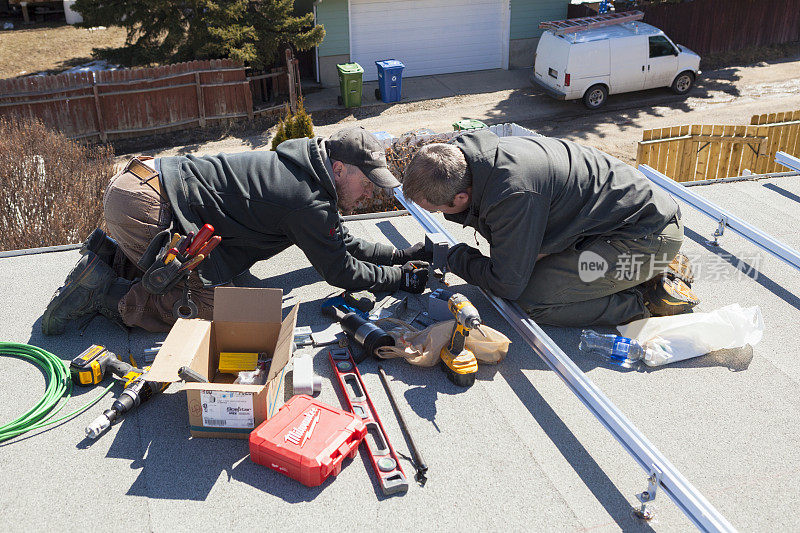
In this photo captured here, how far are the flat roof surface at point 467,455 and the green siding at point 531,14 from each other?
589 inches

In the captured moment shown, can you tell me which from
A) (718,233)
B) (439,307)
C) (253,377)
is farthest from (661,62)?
(253,377)

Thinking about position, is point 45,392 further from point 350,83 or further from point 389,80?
point 389,80

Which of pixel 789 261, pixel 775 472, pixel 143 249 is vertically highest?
pixel 143 249

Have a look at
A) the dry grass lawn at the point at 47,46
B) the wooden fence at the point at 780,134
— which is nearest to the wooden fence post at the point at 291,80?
the dry grass lawn at the point at 47,46

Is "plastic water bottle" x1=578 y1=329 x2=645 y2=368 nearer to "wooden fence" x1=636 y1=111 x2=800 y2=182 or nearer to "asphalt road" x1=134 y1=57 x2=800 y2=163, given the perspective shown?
"wooden fence" x1=636 y1=111 x2=800 y2=182

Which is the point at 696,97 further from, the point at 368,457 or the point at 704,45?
the point at 368,457

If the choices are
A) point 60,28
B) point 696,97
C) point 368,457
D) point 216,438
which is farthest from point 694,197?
point 60,28

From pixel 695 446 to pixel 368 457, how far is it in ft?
5.42

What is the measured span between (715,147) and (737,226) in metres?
4.28

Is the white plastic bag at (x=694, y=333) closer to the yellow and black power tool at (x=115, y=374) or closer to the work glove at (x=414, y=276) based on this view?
the work glove at (x=414, y=276)

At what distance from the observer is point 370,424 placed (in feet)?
10.9

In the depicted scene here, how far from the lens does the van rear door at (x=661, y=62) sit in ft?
48.4

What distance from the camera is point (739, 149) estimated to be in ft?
29.1

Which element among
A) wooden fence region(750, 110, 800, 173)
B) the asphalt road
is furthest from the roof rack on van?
wooden fence region(750, 110, 800, 173)
